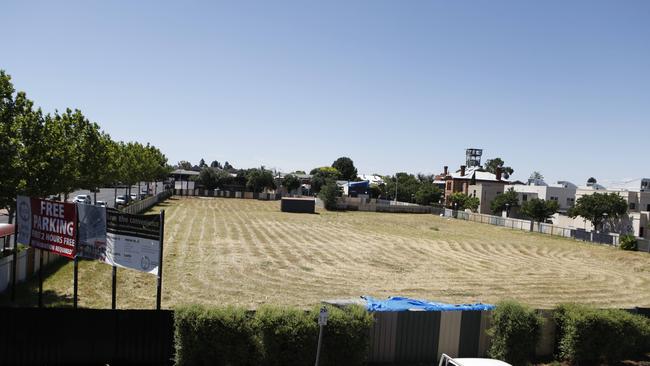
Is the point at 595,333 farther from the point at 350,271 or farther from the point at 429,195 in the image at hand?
the point at 429,195

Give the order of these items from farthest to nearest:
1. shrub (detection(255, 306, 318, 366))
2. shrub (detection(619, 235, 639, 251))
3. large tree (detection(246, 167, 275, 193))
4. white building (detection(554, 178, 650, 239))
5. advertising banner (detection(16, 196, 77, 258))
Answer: large tree (detection(246, 167, 275, 193)) < white building (detection(554, 178, 650, 239)) < shrub (detection(619, 235, 639, 251)) < advertising banner (detection(16, 196, 77, 258)) < shrub (detection(255, 306, 318, 366))

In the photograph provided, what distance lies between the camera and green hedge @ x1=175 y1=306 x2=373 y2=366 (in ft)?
37.4

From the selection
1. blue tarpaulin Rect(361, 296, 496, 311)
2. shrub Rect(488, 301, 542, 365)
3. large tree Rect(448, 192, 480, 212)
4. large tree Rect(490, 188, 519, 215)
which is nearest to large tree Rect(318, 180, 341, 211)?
large tree Rect(448, 192, 480, 212)

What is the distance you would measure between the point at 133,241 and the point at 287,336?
526 centimetres

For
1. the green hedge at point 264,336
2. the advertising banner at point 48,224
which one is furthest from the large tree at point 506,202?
the advertising banner at point 48,224

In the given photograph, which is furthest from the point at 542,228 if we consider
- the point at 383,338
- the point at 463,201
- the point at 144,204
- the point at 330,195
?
the point at 383,338

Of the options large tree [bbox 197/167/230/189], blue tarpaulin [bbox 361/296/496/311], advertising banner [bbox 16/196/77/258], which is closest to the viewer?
blue tarpaulin [bbox 361/296/496/311]

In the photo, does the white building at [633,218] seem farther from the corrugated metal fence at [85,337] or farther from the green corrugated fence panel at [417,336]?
the corrugated metal fence at [85,337]

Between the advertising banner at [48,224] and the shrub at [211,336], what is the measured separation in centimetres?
547

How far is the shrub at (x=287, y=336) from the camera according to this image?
38.1 ft

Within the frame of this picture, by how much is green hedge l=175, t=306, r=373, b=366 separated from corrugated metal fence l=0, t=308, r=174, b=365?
3.02 feet

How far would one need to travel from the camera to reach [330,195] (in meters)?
84.4

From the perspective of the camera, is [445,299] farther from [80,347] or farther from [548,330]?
[80,347]

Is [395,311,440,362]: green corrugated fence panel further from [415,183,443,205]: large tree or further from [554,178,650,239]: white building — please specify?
[415,183,443,205]: large tree
